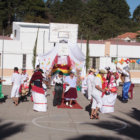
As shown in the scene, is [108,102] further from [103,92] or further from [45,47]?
[45,47]

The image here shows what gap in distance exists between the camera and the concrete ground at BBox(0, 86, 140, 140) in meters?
7.62

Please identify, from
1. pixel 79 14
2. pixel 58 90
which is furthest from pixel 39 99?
pixel 79 14

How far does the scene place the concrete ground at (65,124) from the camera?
7617mm

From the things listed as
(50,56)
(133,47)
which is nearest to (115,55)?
(133,47)

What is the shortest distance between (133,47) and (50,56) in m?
9.07

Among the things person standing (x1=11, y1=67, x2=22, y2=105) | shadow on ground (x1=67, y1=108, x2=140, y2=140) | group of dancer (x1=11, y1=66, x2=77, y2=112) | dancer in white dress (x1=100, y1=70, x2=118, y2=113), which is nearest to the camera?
shadow on ground (x1=67, y1=108, x2=140, y2=140)

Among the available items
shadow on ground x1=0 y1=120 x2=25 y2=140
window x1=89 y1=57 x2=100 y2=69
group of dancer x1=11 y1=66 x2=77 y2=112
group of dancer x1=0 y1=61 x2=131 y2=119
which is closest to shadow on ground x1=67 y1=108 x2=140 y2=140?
group of dancer x1=0 y1=61 x2=131 y2=119

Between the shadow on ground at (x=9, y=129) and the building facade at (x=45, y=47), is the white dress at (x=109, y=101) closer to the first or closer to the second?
the shadow on ground at (x=9, y=129)

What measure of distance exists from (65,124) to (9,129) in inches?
71.7

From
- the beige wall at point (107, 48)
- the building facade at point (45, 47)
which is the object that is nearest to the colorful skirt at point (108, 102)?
the building facade at point (45, 47)

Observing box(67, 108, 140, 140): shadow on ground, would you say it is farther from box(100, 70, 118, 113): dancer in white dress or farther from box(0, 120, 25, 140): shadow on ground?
box(0, 120, 25, 140): shadow on ground

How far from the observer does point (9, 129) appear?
8.18 meters

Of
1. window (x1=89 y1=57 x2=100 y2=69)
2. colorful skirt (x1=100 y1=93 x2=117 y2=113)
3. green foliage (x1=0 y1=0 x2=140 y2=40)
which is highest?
green foliage (x1=0 y1=0 x2=140 y2=40)

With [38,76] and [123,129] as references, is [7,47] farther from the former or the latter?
[123,129]
